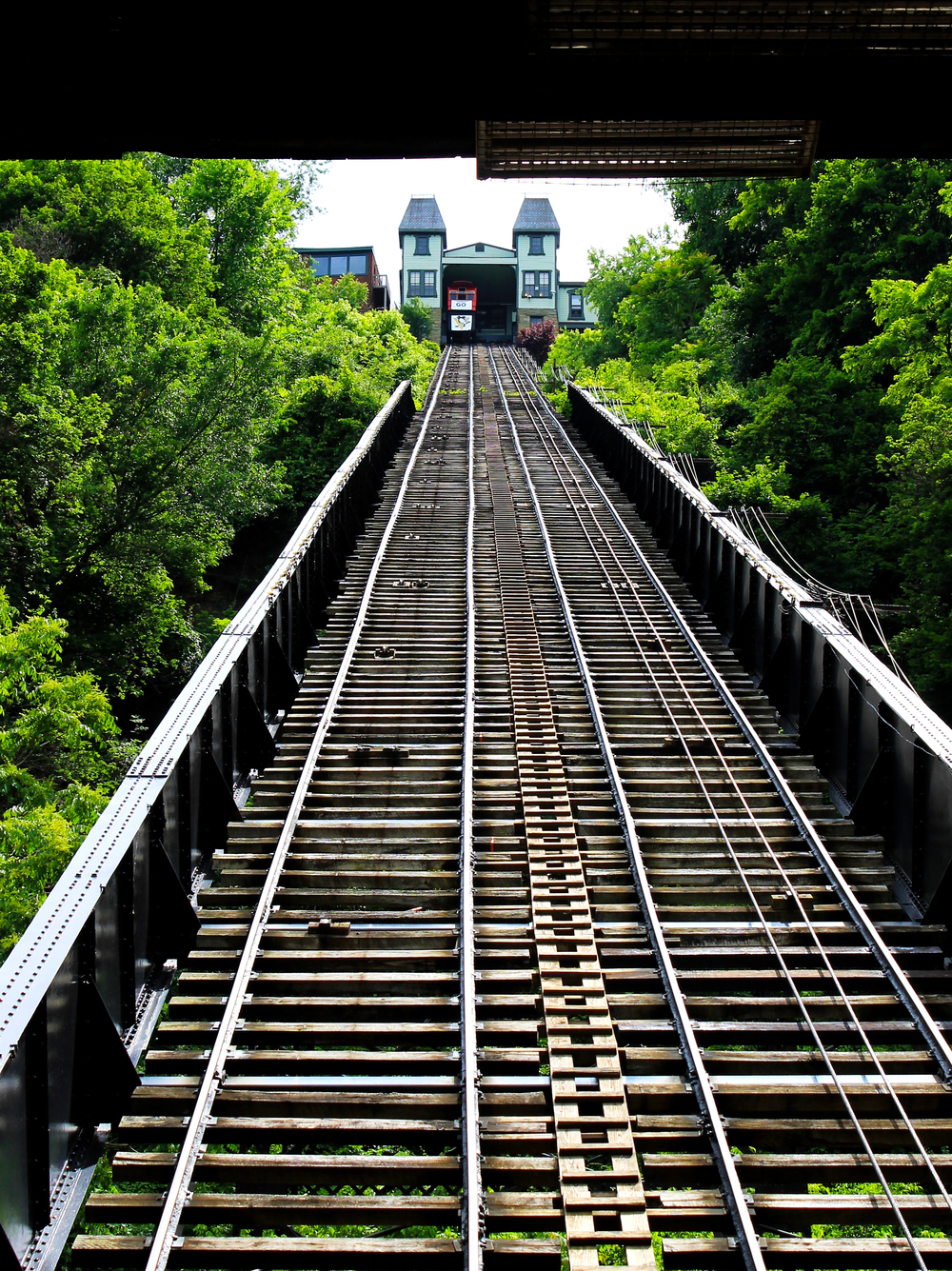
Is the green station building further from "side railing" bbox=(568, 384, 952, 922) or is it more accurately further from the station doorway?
"side railing" bbox=(568, 384, 952, 922)

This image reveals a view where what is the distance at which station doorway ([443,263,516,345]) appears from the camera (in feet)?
313

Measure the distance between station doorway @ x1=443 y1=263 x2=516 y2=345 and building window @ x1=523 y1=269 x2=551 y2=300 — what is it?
1220 millimetres

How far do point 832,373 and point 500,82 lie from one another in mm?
20618

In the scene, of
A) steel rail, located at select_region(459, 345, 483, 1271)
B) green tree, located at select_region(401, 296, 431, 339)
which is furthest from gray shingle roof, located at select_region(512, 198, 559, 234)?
steel rail, located at select_region(459, 345, 483, 1271)

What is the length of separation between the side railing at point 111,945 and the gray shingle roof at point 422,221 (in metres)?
95.3

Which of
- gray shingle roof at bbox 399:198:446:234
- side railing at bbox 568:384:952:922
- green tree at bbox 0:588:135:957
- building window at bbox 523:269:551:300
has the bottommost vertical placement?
green tree at bbox 0:588:135:957

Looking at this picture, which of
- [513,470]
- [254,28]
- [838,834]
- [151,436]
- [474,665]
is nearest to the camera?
[254,28]

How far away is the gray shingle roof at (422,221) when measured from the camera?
324 ft

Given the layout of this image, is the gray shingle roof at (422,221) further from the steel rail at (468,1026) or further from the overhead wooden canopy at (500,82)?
the overhead wooden canopy at (500,82)

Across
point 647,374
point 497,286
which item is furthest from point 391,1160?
point 497,286

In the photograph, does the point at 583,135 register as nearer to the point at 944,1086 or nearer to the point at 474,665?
the point at 944,1086

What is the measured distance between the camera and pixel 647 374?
136ft

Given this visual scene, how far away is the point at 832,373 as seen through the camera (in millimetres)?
24062

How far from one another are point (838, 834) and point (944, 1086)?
3.19 metres
